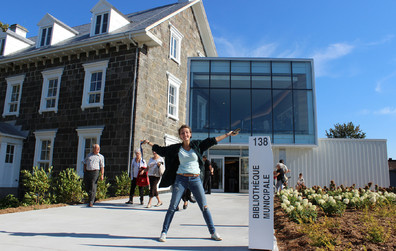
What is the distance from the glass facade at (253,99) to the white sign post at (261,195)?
1421 centimetres

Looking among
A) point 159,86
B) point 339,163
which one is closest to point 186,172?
point 159,86

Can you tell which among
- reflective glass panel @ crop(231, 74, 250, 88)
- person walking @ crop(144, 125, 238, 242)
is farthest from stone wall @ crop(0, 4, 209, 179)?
person walking @ crop(144, 125, 238, 242)

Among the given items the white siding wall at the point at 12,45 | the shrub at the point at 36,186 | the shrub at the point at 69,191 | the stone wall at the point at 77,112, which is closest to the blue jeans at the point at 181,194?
the shrub at the point at 69,191

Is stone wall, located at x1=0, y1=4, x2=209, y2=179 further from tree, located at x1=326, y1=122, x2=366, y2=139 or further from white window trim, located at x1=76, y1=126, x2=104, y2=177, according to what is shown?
tree, located at x1=326, y1=122, x2=366, y2=139

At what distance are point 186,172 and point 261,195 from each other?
3.97ft

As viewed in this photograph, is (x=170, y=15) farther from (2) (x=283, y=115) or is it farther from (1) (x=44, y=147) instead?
(1) (x=44, y=147)

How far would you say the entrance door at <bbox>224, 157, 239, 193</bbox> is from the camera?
63.9 feet

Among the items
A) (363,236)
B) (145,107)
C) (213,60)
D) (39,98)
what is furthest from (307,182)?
(39,98)

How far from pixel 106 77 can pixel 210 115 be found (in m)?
6.72

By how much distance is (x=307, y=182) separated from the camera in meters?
19.2

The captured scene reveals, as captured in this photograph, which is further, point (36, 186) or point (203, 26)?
point (203, 26)

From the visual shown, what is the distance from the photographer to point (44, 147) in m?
16.9

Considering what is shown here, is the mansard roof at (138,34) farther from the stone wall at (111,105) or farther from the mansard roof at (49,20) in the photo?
the mansard roof at (49,20)

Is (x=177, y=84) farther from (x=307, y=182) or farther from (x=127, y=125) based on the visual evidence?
(x=307, y=182)
